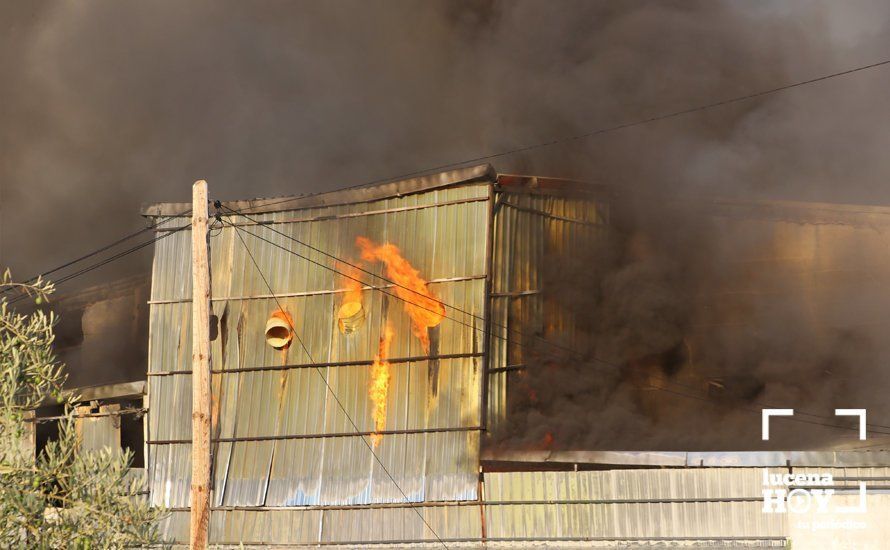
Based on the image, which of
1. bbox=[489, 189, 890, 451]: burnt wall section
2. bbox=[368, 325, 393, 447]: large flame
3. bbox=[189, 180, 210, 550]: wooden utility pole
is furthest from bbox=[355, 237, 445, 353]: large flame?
bbox=[189, 180, 210, 550]: wooden utility pole

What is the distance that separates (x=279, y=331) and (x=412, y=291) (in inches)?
109

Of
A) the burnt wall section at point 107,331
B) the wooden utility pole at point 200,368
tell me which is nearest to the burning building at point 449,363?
the wooden utility pole at point 200,368

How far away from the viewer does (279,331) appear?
63.7 ft

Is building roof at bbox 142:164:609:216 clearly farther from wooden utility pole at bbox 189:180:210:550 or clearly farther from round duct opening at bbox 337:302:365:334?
wooden utility pole at bbox 189:180:210:550

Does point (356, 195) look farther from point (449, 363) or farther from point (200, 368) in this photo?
point (200, 368)

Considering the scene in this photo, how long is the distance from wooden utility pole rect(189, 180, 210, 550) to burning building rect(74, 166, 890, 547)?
5264 mm

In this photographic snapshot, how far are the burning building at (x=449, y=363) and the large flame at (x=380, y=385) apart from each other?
0.04m

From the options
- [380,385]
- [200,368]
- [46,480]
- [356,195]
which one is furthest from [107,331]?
[46,480]

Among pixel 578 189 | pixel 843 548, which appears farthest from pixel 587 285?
pixel 843 548

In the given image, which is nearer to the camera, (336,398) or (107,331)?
(336,398)

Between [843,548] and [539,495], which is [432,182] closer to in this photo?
[539,495]

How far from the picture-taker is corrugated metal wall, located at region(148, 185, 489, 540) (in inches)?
711

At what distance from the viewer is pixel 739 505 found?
1530 cm

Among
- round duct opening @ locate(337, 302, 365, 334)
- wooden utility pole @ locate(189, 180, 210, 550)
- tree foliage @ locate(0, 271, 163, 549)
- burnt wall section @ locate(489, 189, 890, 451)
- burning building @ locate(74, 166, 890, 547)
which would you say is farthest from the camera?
burnt wall section @ locate(489, 189, 890, 451)
